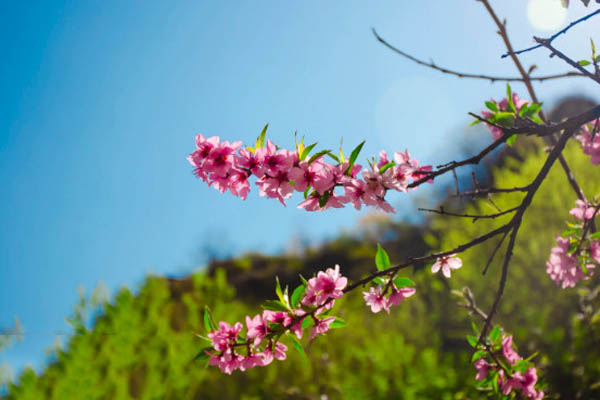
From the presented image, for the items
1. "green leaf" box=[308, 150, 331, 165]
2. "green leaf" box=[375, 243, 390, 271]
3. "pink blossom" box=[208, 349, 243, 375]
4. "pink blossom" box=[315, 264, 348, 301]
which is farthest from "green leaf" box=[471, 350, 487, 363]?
"green leaf" box=[308, 150, 331, 165]

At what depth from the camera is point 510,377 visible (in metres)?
1.82

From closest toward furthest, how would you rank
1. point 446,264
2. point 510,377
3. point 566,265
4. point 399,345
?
point 446,264, point 510,377, point 566,265, point 399,345

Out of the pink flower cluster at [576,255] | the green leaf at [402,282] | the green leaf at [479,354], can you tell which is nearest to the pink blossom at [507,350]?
the green leaf at [479,354]

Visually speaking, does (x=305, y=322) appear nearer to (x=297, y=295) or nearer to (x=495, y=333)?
(x=297, y=295)

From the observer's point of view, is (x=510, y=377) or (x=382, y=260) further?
(x=510, y=377)

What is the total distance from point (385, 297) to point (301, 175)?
0.53 metres

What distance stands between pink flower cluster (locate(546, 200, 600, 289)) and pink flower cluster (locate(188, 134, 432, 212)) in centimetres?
103

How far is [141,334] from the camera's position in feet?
16.5

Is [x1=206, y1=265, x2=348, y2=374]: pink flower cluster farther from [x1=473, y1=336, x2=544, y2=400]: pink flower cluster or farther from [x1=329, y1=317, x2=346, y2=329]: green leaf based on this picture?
[x1=473, y1=336, x2=544, y2=400]: pink flower cluster

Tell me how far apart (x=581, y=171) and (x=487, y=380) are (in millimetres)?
4009

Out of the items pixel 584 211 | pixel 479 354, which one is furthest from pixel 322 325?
pixel 584 211

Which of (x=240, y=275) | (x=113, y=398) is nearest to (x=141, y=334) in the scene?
(x=113, y=398)

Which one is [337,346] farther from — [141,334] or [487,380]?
[487,380]

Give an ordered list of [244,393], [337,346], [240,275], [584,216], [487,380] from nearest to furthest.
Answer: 1. [487,380]
2. [584,216]
3. [244,393]
4. [337,346]
5. [240,275]
